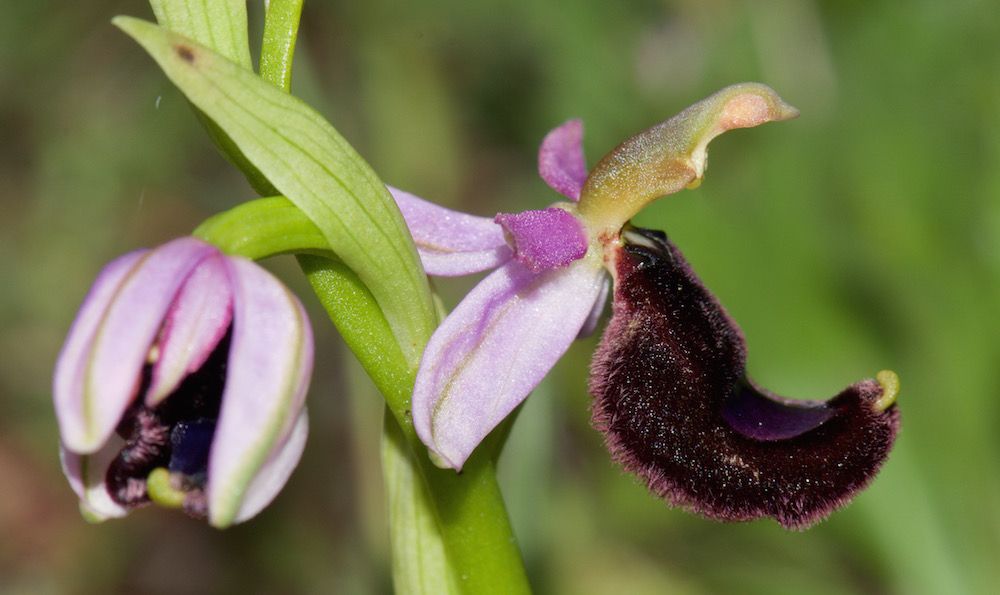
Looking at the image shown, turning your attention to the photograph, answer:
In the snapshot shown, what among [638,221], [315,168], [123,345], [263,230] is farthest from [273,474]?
[638,221]

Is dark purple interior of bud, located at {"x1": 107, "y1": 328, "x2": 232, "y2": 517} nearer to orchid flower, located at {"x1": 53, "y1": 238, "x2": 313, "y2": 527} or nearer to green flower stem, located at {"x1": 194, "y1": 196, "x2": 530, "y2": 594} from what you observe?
orchid flower, located at {"x1": 53, "y1": 238, "x2": 313, "y2": 527}

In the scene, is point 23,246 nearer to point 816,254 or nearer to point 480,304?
point 816,254

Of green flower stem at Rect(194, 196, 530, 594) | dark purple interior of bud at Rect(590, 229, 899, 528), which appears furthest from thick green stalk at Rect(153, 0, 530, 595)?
dark purple interior of bud at Rect(590, 229, 899, 528)

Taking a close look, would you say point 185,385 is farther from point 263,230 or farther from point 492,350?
point 492,350

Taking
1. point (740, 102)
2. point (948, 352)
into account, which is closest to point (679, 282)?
point (740, 102)

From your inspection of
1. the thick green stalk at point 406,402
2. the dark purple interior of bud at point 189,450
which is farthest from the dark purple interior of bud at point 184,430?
the thick green stalk at point 406,402
